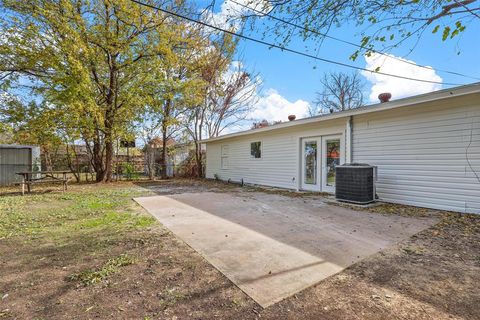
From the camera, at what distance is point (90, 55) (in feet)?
33.5

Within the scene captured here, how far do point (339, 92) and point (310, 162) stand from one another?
57.4 ft

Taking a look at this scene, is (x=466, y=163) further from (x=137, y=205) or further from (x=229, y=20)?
(x=137, y=205)

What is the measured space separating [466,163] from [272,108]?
1652 cm

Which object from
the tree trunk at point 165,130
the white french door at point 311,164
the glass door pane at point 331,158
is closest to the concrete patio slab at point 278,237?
the glass door pane at point 331,158

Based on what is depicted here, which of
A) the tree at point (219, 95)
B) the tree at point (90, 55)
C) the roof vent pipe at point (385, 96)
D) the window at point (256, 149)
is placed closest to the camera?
the roof vent pipe at point (385, 96)

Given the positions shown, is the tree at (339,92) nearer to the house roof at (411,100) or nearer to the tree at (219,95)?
the tree at (219,95)

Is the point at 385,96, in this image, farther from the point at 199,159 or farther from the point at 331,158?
the point at 199,159

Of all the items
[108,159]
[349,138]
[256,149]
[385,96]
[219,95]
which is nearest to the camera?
[385,96]

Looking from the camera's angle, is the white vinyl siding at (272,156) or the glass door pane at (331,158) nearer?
the glass door pane at (331,158)

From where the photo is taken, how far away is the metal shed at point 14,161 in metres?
11.0

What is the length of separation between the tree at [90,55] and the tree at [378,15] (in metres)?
8.67

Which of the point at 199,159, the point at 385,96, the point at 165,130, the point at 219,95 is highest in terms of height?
the point at 219,95

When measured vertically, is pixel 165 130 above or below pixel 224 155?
above

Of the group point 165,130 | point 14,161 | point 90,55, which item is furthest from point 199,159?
point 14,161
